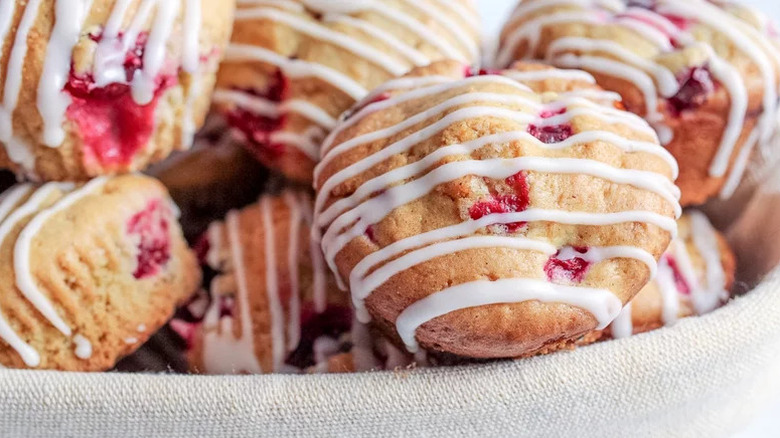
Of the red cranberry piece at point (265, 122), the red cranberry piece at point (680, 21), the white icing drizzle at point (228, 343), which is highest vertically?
the red cranberry piece at point (680, 21)

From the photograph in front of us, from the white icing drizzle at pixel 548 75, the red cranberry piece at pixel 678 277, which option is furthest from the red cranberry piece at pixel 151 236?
the red cranberry piece at pixel 678 277

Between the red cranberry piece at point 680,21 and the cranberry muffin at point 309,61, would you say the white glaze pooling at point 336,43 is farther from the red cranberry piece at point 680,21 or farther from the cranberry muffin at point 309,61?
the red cranberry piece at point 680,21

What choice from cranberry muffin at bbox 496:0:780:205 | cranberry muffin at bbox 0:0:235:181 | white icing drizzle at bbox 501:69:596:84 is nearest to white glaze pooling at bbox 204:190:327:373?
cranberry muffin at bbox 0:0:235:181

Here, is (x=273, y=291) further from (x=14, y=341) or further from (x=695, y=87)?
(x=695, y=87)

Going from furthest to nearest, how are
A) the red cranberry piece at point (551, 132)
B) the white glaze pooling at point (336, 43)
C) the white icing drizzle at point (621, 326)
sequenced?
the white glaze pooling at point (336, 43), the white icing drizzle at point (621, 326), the red cranberry piece at point (551, 132)

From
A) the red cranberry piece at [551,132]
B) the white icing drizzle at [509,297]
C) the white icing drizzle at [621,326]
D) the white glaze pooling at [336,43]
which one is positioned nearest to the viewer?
the white icing drizzle at [509,297]

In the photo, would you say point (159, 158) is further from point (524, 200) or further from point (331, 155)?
point (524, 200)

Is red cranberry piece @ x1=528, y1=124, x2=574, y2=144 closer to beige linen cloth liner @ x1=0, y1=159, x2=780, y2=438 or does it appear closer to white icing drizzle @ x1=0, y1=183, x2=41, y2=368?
beige linen cloth liner @ x1=0, y1=159, x2=780, y2=438
